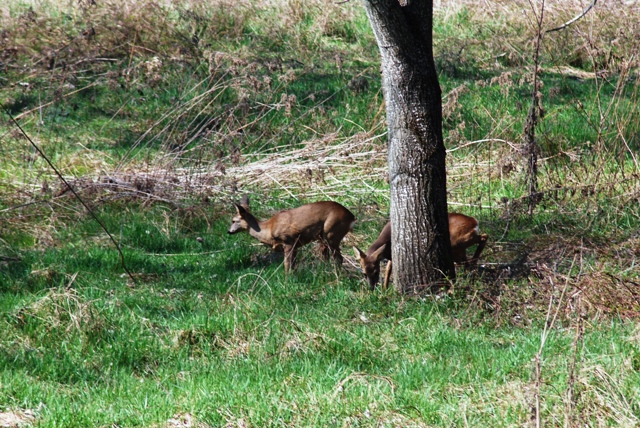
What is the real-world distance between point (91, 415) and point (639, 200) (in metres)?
6.31

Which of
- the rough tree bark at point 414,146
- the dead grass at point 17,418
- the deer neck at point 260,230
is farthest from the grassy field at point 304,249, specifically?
the rough tree bark at point 414,146

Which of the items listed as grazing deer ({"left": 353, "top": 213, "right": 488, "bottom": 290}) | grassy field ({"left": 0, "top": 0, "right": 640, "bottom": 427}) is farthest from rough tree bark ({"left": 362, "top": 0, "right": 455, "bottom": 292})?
grazing deer ({"left": 353, "top": 213, "right": 488, "bottom": 290})

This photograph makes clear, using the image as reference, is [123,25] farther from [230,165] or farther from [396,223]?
[396,223]

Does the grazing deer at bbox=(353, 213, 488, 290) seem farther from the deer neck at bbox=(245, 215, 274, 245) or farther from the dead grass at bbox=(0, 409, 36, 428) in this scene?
the dead grass at bbox=(0, 409, 36, 428)

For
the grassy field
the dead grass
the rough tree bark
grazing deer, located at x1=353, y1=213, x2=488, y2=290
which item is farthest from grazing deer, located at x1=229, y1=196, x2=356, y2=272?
the dead grass

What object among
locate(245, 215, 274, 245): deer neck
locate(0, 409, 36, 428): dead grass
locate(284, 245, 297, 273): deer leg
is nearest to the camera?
locate(0, 409, 36, 428): dead grass

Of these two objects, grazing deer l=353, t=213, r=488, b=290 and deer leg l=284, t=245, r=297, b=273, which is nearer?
grazing deer l=353, t=213, r=488, b=290

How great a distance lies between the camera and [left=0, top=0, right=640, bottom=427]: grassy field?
16.7ft

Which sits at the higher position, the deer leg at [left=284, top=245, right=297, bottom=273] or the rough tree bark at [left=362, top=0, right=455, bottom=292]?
Answer: the rough tree bark at [left=362, top=0, right=455, bottom=292]

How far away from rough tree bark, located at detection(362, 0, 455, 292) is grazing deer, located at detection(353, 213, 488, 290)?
0.51 m

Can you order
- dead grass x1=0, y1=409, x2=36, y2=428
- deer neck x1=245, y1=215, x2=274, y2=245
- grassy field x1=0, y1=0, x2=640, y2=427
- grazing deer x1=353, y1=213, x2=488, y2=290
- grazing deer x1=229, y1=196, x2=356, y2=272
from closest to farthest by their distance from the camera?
dead grass x1=0, y1=409, x2=36, y2=428
grassy field x1=0, y1=0, x2=640, y2=427
grazing deer x1=353, y1=213, x2=488, y2=290
grazing deer x1=229, y1=196, x2=356, y2=272
deer neck x1=245, y1=215, x2=274, y2=245

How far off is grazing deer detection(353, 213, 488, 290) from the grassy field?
21 cm

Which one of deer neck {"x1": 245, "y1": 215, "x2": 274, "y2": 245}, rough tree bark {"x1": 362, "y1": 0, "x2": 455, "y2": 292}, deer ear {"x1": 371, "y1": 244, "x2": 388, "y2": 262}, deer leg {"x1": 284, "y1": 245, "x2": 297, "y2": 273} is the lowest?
deer leg {"x1": 284, "y1": 245, "x2": 297, "y2": 273}

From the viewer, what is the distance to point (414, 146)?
6.76 metres
